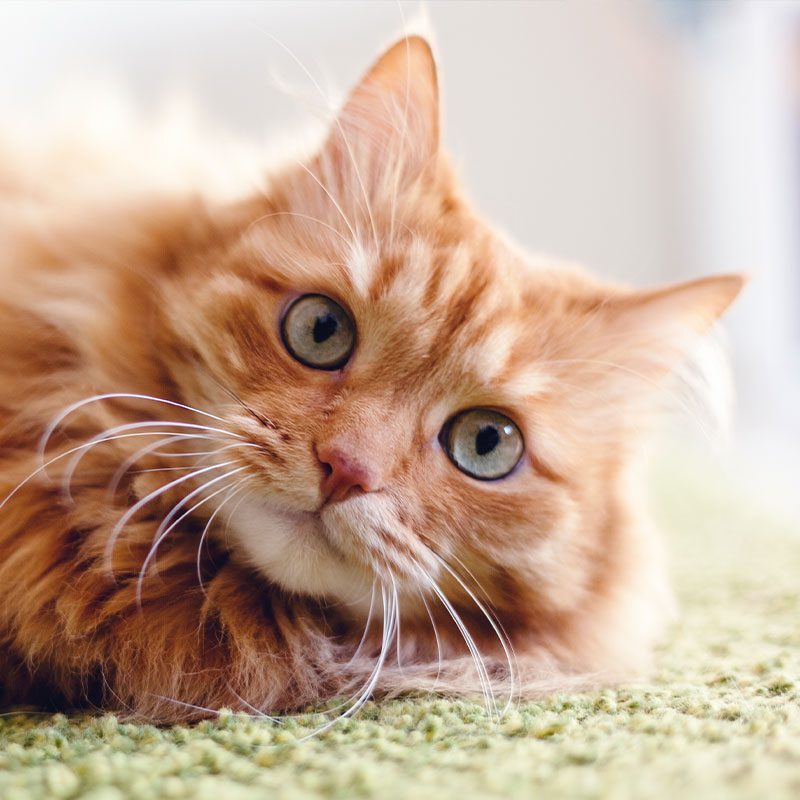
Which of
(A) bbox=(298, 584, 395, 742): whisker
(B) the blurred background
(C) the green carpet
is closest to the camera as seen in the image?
(C) the green carpet

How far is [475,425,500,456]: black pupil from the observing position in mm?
1140

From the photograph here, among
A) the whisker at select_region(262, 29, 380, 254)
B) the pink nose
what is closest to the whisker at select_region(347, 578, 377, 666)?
the pink nose

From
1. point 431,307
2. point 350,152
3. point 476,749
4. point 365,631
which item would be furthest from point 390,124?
point 476,749

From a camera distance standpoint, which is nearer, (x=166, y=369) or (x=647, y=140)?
(x=166, y=369)

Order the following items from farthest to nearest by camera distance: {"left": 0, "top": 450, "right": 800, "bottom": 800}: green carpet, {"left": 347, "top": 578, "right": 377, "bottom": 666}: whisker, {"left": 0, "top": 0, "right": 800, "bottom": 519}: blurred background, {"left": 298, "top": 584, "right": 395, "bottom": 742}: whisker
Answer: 1. {"left": 0, "top": 0, "right": 800, "bottom": 519}: blurred background
2. {"left": 347, "top": 578, "right": 377, "bottom": 666}: whisker
3. {"left": 298, "top": 584, "right": 395, "bottom": 742}: whisker
4. {"left": 0, "top": 450, "right": 800, "bottom": 800}: green carpet

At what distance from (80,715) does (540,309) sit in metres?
0.80

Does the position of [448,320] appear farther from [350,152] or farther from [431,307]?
[350,152]

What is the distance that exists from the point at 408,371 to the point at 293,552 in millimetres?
272

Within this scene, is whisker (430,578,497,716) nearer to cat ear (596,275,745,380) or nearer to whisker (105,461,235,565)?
whisker (105,461,235,565)

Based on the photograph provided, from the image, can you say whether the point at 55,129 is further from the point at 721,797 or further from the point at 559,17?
the point at 559,17

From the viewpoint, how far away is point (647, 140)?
4293 millimetres

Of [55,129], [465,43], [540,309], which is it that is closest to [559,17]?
[465,43]

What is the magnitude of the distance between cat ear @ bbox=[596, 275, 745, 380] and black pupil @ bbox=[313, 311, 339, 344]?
421 mm

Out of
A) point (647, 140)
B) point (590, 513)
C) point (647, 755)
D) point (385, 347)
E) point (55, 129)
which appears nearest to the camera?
point (647, 755)
